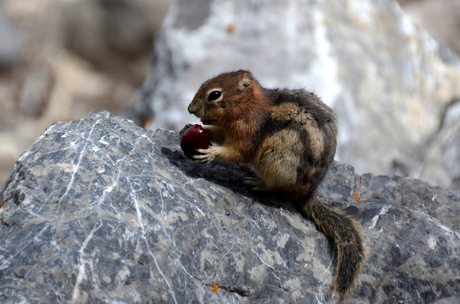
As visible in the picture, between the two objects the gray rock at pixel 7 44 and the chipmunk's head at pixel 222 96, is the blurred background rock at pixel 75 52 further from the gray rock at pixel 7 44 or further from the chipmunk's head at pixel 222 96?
the chipmunk's head at pixel 222 96

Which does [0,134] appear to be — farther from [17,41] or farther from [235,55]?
[235,55]

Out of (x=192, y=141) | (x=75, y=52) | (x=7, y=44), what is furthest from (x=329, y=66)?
(x=7, y=44)

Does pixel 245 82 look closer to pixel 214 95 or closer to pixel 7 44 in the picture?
pixel 214 95

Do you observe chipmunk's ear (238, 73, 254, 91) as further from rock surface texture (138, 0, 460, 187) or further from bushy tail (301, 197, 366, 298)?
rock surface texture (138, 0, 460, 187)

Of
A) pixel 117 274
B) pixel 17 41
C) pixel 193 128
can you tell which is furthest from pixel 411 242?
pixel 17 41

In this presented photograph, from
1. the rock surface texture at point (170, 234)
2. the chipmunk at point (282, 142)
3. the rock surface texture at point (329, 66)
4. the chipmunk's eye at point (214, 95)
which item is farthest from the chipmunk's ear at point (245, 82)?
the rock surface texture at point (329, 66)

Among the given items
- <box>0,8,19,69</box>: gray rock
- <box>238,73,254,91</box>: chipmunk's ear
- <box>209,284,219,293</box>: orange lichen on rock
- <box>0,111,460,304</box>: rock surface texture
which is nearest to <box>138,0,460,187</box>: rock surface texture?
<box>0,111,460,304</box>: rock surface texture
